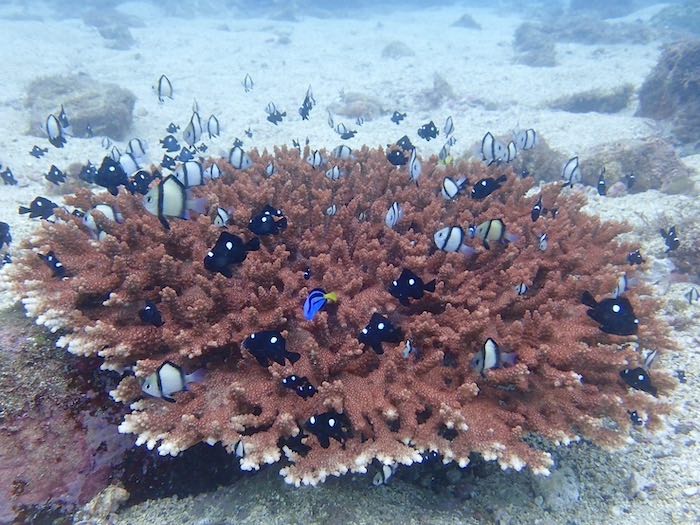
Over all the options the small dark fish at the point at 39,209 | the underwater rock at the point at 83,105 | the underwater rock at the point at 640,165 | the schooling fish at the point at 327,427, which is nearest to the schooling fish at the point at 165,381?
the schooling fish at the point at 327,427

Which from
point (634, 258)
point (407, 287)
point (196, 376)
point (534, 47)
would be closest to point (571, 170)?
point (634, 258)

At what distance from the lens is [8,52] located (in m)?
23.8

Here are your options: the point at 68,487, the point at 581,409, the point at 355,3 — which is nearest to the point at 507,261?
the point at 581,409

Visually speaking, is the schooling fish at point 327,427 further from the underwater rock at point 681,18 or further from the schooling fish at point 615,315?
the underwater rock at point 681,18

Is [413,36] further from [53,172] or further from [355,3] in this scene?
[53,172]

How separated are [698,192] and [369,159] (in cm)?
846

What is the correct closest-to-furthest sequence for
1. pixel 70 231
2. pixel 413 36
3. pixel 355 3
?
pixel 70 231 → pixel 413 36 → pixel 355 3

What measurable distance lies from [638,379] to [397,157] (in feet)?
13.4

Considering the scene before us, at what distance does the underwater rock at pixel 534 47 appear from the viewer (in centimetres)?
2619

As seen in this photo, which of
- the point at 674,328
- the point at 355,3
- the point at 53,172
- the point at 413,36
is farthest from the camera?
the point at 355,3

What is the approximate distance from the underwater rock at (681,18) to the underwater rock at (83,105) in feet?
130

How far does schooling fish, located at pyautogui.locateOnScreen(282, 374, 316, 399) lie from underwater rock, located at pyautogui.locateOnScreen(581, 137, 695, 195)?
10430 millimetres

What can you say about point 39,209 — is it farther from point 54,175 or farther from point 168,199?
point 168,199

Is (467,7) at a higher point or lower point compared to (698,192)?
higher
